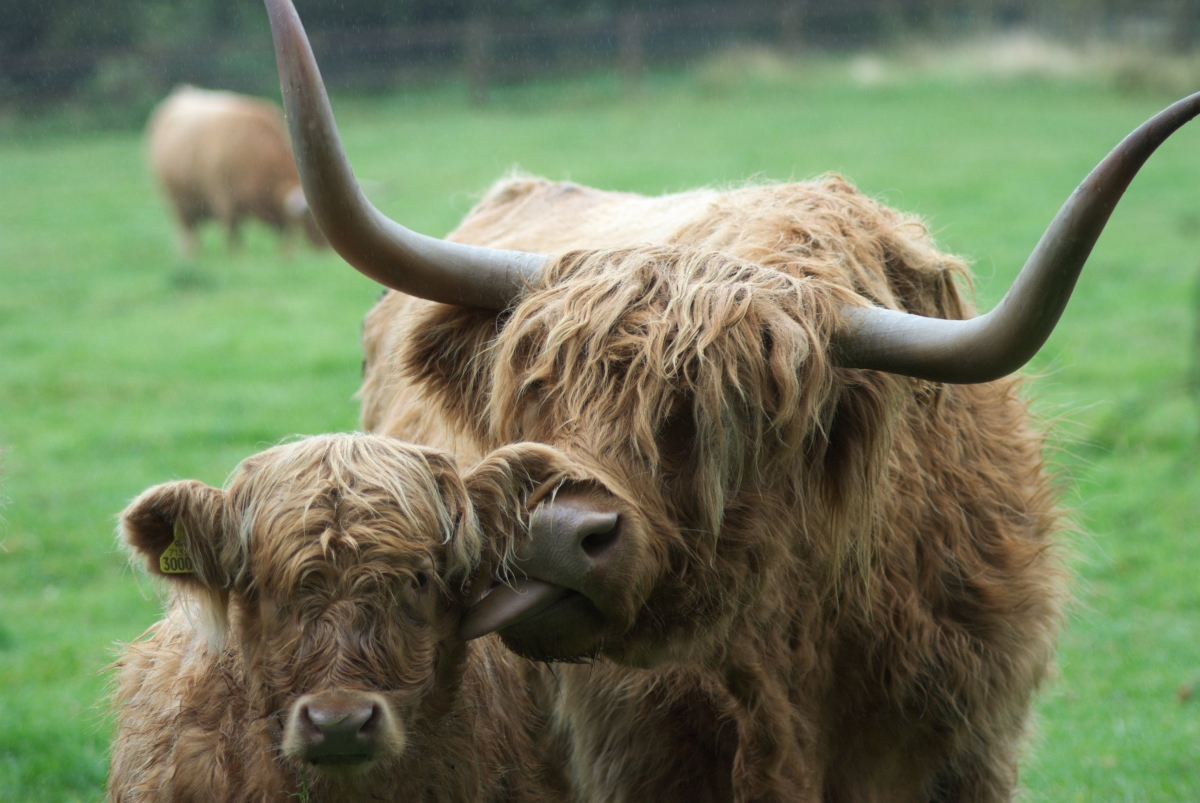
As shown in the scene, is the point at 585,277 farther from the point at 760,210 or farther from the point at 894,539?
the point at 894,539

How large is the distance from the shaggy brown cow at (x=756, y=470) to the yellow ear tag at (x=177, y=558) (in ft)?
1.77

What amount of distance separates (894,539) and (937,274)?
27.1 inches

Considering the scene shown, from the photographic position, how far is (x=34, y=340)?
10.8 meters

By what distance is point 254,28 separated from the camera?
30188 millimetres

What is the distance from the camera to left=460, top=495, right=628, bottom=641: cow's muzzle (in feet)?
7.79

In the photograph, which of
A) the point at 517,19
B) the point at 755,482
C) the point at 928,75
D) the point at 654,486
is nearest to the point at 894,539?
the point at 755,482

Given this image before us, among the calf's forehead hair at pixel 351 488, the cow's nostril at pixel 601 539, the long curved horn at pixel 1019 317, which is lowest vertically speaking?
the cow's nostril at pixel 601 539

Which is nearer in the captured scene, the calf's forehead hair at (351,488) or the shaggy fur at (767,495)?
the calf's forehead hair at (351,488)

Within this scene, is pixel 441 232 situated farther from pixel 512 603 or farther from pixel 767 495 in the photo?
pixel 512 603

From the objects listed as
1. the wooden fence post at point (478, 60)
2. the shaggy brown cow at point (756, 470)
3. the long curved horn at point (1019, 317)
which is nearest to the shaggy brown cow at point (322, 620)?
the shaggy brown cow at point (756, 470)

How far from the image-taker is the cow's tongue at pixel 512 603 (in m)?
2.41

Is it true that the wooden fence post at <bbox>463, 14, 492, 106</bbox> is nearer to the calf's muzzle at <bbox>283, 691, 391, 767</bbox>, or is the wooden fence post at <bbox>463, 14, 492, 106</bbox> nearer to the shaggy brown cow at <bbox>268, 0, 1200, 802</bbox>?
the shaggy brown cow at <bbox>268, 0, 1200, 802</bbox>

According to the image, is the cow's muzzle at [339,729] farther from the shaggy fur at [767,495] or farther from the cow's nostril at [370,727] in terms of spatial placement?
the shaggy fur at [767,495]

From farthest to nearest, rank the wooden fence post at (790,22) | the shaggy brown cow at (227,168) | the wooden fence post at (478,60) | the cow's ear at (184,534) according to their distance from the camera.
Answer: the wooden fence post at (790,22)
the wooden fence post at (478,60)
the shaggy brown cow at (227,168)
the cow's ear at (184,534)
